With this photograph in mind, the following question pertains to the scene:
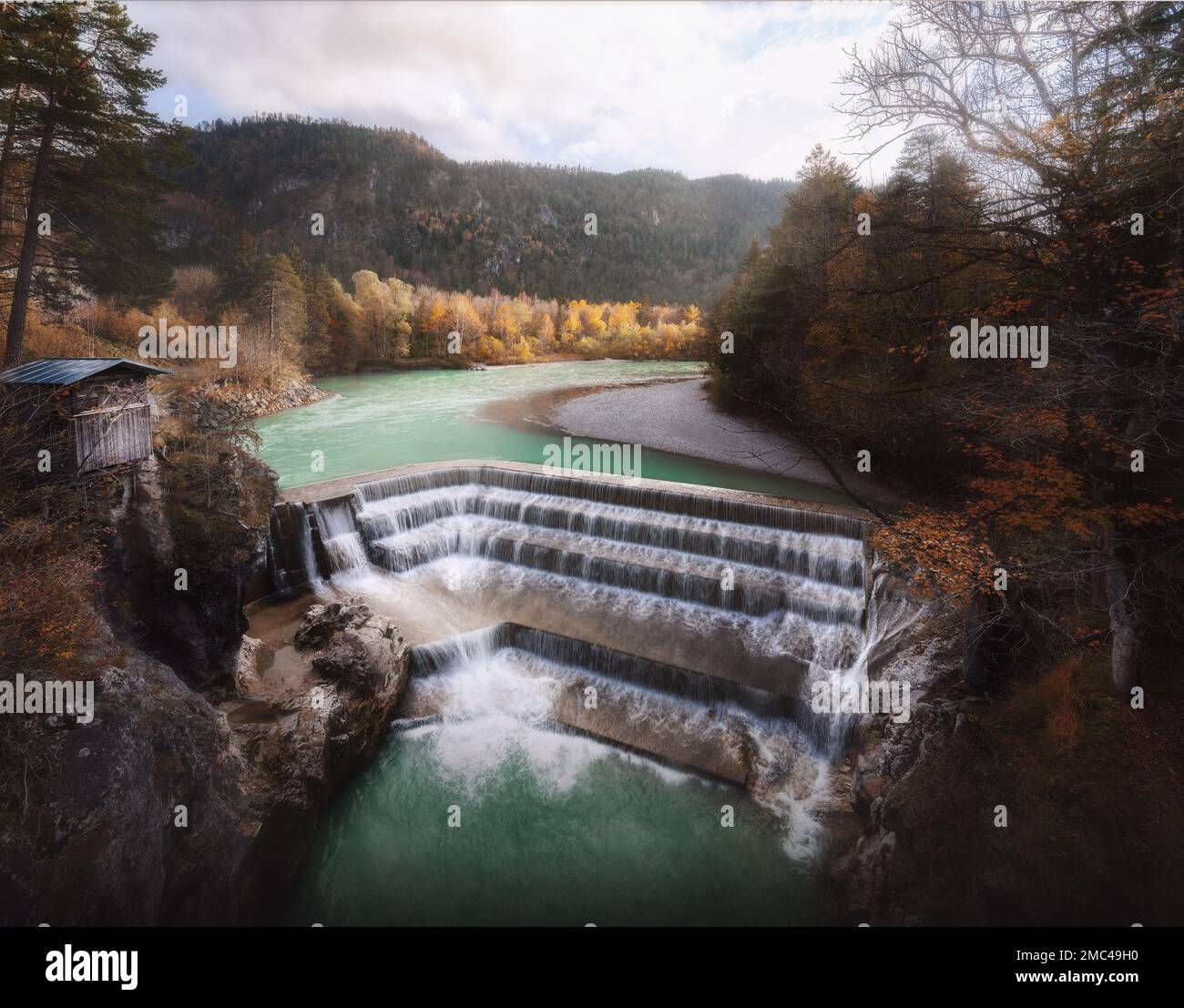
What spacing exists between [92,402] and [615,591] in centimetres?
997

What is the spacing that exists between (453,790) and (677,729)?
12.6 ft

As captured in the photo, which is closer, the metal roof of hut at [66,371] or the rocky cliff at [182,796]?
the rocky cliff at [182,796]

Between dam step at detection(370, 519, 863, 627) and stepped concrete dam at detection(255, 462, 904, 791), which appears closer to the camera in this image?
stepped concrete dam at detection(255, 462, 904, 791)

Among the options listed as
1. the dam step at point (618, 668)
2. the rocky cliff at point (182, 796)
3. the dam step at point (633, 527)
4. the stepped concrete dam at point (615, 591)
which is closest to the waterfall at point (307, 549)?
the stepped concrete dam at point (615, 591)

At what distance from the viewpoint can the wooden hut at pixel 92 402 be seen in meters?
7.83

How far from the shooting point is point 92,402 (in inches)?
320

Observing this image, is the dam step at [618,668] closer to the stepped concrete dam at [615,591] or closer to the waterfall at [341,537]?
the stepped concrete dam at [615,591]

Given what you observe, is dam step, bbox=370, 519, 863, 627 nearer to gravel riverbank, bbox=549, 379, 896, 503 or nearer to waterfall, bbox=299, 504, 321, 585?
waterfall, bbox=299, 504, 321, 585

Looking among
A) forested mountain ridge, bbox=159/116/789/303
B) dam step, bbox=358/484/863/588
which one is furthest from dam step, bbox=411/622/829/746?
forested mountain ridge, bbox=159/116/789/303

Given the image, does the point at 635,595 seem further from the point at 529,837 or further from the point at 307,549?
the point at 307,549

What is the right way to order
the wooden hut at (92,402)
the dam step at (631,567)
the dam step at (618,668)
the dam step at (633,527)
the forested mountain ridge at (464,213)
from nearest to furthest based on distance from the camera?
the wooden hut at (92,402)
the dam step at (618,668)
the dam step at (631,567)
the dam step at (633,527)
the forested mountain ridge at (464,213)

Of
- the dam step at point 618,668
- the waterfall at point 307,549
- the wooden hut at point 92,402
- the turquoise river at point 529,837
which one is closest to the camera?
the turquoise river at point 529,837

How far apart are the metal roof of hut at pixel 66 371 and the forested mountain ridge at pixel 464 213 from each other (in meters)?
119

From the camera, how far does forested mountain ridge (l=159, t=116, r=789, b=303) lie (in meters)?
130
